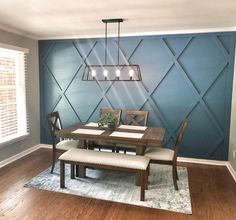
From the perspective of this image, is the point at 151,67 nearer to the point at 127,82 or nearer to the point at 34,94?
the point at 127,82

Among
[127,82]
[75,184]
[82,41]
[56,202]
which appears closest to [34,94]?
[82,41]

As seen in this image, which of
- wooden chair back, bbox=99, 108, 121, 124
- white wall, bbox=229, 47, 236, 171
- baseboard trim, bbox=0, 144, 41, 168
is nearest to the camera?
white wall, bbox=229, 47, 236, 171

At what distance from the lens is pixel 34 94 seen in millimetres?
4824

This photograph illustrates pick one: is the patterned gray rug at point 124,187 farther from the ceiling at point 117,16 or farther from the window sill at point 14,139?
the ceiling at point 117,16

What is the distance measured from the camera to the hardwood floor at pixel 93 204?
2.55m

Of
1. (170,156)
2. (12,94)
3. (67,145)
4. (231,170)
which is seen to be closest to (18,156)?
(12,94)

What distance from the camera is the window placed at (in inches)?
156

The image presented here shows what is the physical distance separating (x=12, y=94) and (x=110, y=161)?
2.41 m

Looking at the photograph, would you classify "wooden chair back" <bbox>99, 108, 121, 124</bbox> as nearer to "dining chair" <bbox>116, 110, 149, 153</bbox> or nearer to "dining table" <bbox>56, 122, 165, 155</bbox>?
"dining chair" <bbox>116, 110, 149, 153</bbox>

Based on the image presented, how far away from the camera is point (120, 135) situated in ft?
10.6

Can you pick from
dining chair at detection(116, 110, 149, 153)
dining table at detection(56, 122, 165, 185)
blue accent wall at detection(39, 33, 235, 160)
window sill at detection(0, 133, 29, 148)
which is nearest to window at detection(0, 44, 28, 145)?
window sill at detection(0, 133, 29, 148)

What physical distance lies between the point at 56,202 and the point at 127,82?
8.26 feet

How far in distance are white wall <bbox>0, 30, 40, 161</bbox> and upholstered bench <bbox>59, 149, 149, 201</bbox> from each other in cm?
162

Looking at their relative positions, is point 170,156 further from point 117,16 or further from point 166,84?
point 117,16
